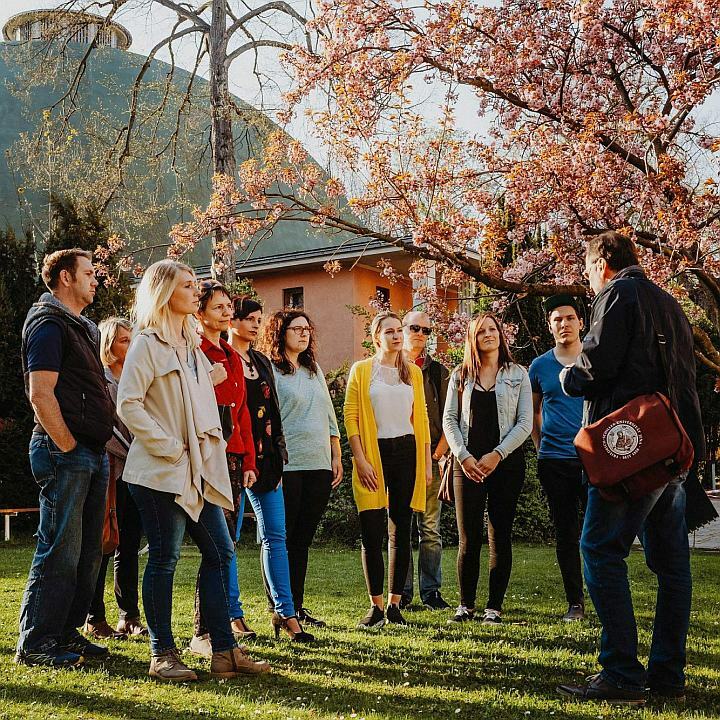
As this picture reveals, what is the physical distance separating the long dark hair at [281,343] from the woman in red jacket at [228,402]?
0.70m

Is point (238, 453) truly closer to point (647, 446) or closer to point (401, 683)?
point (401, 683)

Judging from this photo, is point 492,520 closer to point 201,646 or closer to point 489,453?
point 489,453

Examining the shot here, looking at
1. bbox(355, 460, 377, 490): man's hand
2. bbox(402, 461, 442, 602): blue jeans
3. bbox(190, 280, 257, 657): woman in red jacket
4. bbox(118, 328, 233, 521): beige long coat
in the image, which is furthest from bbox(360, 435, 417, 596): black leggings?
bbox(118, 328, 233, 521): beige long coat

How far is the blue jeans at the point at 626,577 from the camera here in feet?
12.8

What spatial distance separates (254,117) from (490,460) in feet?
44.1

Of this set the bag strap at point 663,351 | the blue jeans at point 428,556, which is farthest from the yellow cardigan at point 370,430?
the bag strap at point 663,351

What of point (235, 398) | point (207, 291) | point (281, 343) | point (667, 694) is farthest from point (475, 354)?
point (667, 694)

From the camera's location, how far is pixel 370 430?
5984 millimetres

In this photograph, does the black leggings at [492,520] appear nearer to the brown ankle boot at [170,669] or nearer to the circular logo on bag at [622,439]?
the circular logo on bag at [622,439]

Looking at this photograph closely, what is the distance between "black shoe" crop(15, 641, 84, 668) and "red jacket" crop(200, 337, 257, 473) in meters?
1.36

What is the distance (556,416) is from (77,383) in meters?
3.19

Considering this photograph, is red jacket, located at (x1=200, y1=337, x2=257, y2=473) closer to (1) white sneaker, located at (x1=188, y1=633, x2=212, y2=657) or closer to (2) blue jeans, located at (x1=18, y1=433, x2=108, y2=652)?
(2) blue jeans, located at (x1=18, y1=433, x2=108, y2=652)

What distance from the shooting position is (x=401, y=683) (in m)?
4.22

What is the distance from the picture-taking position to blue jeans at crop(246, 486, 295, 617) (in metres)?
5.24
